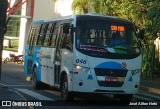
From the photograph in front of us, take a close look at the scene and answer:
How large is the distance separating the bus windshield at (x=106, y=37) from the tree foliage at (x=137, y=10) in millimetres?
6848

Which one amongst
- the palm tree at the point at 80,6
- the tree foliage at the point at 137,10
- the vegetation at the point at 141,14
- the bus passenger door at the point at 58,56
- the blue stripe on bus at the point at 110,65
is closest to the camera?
the blue stripe on bus at the point at 110,65

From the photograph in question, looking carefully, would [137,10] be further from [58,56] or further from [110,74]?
[110,74]

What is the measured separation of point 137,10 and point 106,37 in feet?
34.8

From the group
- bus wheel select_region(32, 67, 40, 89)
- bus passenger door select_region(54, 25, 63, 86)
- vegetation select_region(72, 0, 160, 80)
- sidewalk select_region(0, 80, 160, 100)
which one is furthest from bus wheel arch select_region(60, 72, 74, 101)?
vegetation select_region(72, 0, 160, 80)

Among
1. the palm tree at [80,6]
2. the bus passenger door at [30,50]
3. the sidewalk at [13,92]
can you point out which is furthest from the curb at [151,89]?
the palm tree at [80,6]

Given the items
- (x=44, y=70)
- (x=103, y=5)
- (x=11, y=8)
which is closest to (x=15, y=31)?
(x=11, y=8)

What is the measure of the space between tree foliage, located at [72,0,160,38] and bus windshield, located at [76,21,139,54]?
22.5 ft

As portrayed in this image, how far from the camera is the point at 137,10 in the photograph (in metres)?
24.6

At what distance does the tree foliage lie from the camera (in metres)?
21.8

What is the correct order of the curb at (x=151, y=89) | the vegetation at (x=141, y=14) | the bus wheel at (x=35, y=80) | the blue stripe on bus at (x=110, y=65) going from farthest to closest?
1. the vegetation at (x=141, y=14)
2. the curb at (x=151, y=89)
3. the bus wheel at (x=35, y=80)
4. the blue stripe on bus at (x=110, y=65)

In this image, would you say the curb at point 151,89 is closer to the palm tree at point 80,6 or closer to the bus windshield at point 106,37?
the bus windshield at point 106,37

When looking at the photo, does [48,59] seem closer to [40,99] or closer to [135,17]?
[40,99]

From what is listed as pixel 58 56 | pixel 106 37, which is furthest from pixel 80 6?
pixel 106 37

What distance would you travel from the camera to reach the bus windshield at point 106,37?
555 inches
